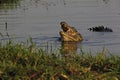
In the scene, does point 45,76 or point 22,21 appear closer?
point 45,76

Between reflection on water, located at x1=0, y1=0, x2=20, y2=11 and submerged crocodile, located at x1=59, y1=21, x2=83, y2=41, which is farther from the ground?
reflection on water, located at x1=0, y1=0, x2=20, y2=11

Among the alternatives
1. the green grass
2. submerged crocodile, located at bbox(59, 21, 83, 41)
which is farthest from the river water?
the green grass

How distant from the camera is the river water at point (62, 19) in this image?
1234 centimetres

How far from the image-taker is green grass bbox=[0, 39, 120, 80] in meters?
6.25

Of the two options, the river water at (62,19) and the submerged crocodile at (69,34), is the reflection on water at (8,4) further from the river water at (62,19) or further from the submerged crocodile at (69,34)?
the submerged crocodile at (69,34)

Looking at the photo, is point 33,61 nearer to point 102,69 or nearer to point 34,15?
point 102,69

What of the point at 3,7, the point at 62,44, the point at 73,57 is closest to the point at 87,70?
the point at 73,57

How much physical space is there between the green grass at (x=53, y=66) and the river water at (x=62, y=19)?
3.24 m

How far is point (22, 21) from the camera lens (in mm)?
15805

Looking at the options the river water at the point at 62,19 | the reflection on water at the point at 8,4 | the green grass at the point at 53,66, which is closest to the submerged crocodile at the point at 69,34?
the river water at the point at 62,19

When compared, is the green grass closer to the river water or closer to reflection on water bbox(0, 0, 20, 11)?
the river water

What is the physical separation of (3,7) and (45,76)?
13.8 m

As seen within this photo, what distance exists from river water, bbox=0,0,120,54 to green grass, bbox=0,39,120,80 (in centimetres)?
324

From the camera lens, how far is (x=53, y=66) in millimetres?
6625
